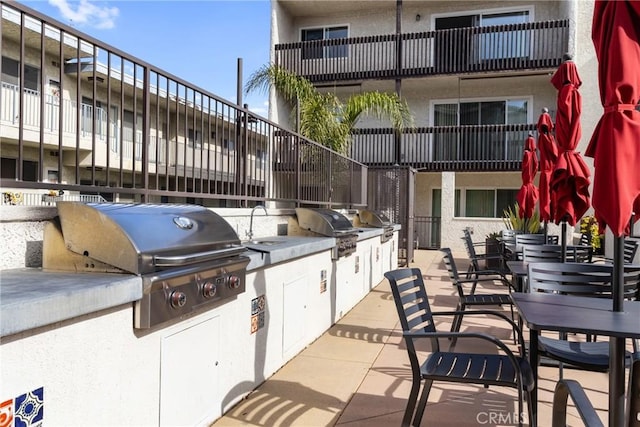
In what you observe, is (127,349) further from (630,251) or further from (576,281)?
(630,251)

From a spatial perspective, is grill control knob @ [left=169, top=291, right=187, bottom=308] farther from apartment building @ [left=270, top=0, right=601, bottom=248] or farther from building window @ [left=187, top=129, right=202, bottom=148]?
apartment building @ [left=270, top=0, right=601, bottom=248]

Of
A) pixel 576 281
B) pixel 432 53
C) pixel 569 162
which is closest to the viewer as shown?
pixel 576 281

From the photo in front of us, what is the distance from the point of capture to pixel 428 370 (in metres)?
2.92

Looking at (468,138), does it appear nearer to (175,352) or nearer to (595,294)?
(595,294)

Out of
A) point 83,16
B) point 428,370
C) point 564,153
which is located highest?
point 83,16

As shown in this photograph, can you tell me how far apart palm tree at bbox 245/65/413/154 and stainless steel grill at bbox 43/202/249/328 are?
350 inches

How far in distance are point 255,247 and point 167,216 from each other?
1334 mm

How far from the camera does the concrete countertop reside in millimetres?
1739

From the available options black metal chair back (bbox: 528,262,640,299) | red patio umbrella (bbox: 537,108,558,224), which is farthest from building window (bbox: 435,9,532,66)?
black metal chair back (bbox: 528,262,640,299)

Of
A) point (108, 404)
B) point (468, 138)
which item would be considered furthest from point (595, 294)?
point (468, 138)

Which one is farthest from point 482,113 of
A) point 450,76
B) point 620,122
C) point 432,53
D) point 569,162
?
point 620,122

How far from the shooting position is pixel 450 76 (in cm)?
Answer: 1538

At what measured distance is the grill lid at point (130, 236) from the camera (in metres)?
2.40

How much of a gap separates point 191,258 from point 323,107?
31.3ft
